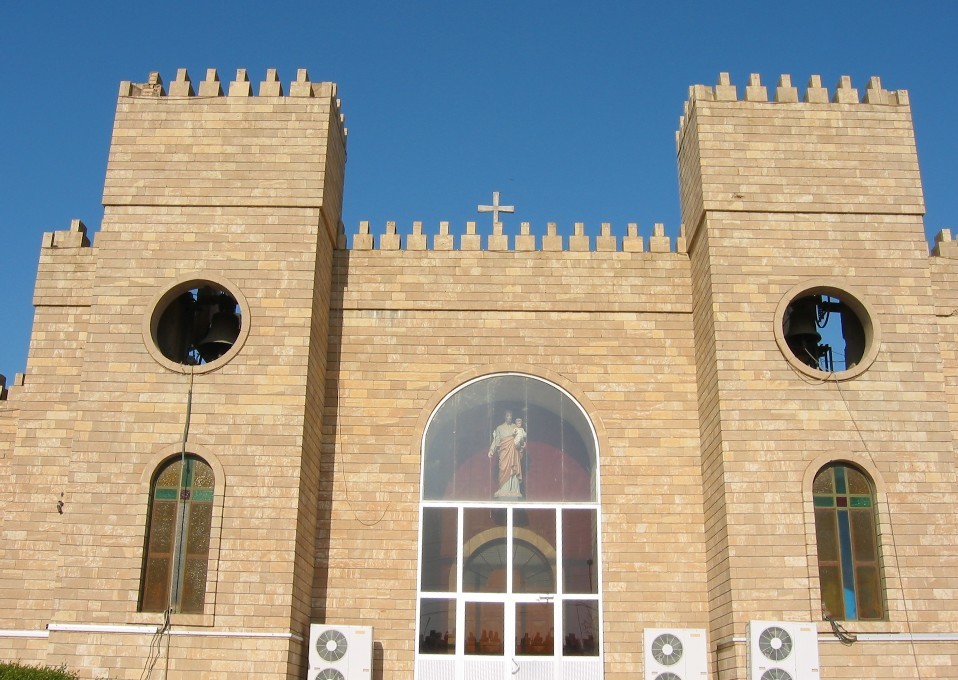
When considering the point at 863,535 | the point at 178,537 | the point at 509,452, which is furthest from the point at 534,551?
the point at 178,537

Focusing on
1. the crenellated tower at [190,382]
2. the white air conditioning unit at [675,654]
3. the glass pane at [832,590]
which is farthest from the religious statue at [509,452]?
the glass pane at [832,590]

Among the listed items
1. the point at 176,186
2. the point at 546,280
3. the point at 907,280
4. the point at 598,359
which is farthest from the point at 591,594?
the point at 176,186

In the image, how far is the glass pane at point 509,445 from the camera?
54.3ft

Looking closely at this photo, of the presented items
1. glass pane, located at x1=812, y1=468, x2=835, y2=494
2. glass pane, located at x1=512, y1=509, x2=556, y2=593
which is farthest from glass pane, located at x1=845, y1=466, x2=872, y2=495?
glass pane, located at x1=512, y1=509, x2=556, y2=593

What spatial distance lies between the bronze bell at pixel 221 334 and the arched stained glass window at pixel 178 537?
7.09 ft

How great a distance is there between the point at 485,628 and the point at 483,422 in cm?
300

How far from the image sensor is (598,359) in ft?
56.1

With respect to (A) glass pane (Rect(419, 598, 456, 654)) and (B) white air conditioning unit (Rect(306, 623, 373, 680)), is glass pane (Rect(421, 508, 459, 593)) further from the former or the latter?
(B) white air conditioning unit (Rect(306, 623, 373, 680))

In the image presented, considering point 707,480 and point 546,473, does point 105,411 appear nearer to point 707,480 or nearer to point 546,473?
point 546,473

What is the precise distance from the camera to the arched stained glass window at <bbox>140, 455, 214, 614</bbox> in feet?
48.3

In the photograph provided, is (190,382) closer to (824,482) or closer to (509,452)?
(509,452)

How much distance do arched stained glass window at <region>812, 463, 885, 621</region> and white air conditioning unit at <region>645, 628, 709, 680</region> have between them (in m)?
1.69

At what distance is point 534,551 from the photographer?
1625 centimetres

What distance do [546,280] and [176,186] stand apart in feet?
18.7
